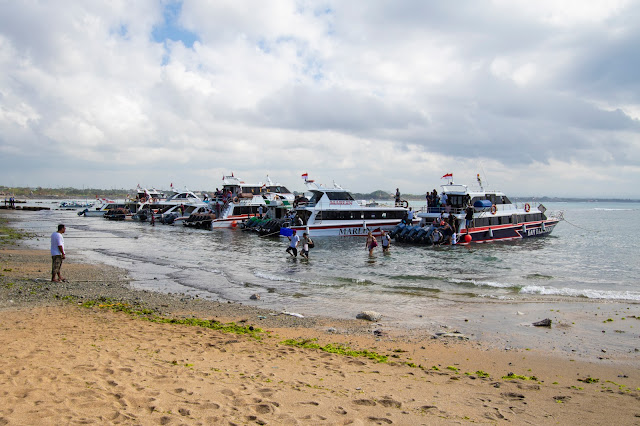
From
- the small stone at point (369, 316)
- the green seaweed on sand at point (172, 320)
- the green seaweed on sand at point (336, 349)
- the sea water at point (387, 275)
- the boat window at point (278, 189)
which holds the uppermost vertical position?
the boat window at point (278, 189)

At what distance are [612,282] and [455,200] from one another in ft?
52.7

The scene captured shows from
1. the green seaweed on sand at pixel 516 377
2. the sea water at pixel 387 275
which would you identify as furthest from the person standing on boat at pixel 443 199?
the green seaweed on sand at pixel 516 377

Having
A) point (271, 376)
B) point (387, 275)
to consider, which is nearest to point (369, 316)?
point (271, 376)

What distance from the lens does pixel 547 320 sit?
1065 centimetres

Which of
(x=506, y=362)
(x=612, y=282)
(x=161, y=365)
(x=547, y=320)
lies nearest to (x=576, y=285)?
(x=612, y=282)

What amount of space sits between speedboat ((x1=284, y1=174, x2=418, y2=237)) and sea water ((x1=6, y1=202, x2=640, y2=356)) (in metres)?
3.53

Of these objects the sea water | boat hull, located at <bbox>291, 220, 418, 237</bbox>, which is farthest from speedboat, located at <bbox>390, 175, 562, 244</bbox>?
boat hull, located at <bbox>291, 220, 418, 237</bbox>

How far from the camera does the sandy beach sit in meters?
4.88

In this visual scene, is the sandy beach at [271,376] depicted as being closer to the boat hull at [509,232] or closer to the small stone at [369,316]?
the small stone at [369,316]

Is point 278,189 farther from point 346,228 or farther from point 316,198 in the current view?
point 346,228

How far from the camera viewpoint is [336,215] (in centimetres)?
3622

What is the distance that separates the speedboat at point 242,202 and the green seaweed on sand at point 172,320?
31.6m

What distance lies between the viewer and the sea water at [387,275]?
1319 cm

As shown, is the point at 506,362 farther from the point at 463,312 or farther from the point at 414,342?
the point at 463,312
